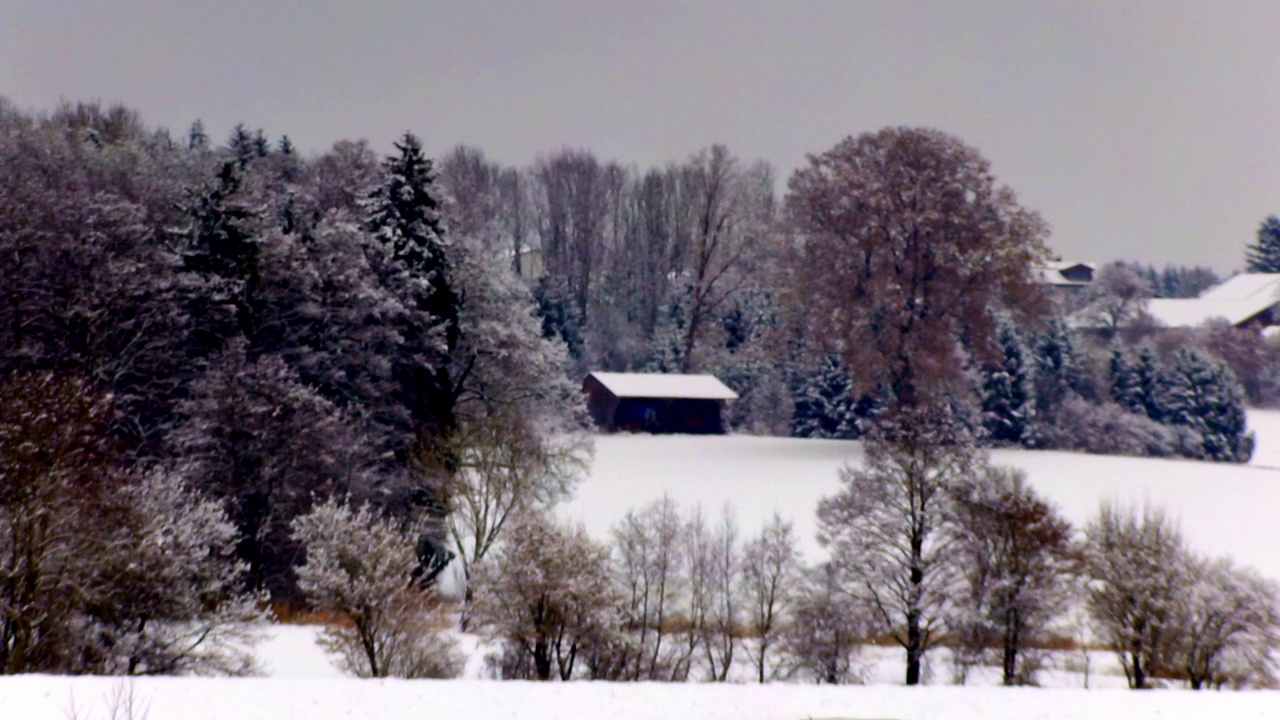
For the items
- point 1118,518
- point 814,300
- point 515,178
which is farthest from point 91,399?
point 515,178

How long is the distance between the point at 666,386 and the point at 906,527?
29.2 metres

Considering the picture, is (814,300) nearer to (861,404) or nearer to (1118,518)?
(861,404)

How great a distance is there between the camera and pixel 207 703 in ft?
46.3

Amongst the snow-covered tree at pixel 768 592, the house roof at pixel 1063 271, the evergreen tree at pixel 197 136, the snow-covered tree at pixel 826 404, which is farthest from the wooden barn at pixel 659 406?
the snow-covered tree at pixel 768 592

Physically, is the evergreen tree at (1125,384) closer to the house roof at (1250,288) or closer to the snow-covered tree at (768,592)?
the house roof at (1250,288)

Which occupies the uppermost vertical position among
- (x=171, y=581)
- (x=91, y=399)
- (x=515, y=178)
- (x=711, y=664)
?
(x=515, y=178)

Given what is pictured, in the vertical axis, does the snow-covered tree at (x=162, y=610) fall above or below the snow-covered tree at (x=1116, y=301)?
below

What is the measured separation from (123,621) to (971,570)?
15.6 meters

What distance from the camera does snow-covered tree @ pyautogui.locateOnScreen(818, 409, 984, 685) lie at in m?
21.1

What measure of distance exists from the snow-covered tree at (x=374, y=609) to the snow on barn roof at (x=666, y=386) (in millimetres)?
30261

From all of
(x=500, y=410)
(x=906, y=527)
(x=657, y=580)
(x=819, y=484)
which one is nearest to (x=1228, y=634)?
(x=906, y=527)

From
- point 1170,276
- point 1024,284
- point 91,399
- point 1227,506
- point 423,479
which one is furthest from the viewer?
point 1170,276

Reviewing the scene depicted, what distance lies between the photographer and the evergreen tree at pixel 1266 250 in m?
81.1

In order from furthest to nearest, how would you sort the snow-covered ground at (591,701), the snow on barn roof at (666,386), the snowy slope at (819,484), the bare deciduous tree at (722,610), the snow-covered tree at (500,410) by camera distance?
1. the snow on barn roof at (666,386)
2. the snowy slope at (819,484)
3. the snow-covered tree at (500,410)
4. the bare deciduous tree at (722,610)
5. the snow-covered ground at (591,701)
